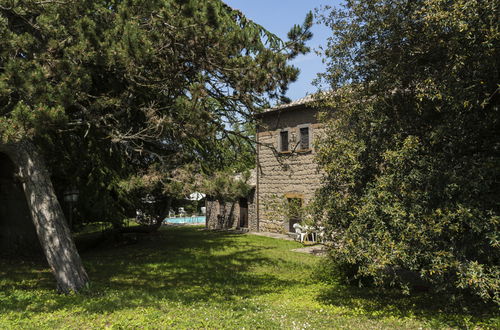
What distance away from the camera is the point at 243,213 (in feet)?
75.0

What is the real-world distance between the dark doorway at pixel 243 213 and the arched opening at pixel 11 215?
12.6 meters

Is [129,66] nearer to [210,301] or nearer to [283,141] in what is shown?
[210,301]

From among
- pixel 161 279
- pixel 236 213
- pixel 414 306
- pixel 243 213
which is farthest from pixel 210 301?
pixel 236 213

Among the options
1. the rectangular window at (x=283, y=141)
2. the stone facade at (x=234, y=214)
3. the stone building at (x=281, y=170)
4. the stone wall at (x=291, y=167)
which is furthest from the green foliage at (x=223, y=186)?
the stone facade at (x=234, y=214)

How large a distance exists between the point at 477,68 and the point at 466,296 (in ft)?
15.0

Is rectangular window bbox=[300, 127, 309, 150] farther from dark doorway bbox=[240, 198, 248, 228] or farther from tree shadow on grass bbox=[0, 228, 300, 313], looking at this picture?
dark doorway bbox=[240, 198, 248, 228]

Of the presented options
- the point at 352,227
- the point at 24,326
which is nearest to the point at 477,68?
the point at 352,227

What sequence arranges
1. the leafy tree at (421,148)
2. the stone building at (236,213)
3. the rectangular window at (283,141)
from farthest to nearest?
the stone building at (236,213) < the rectangular window at (283,141) < the leafy tree at (421,148)

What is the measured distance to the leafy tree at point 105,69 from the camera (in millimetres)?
6062

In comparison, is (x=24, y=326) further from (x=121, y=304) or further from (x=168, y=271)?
(x=168, y=271)

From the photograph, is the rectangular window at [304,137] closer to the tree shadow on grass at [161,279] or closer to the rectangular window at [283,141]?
the rectangular window at [283,141]

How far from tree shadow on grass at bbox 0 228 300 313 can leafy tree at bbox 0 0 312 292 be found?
2.82 feet

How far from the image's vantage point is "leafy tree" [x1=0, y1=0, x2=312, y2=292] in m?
6.06

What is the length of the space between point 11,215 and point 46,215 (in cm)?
634
